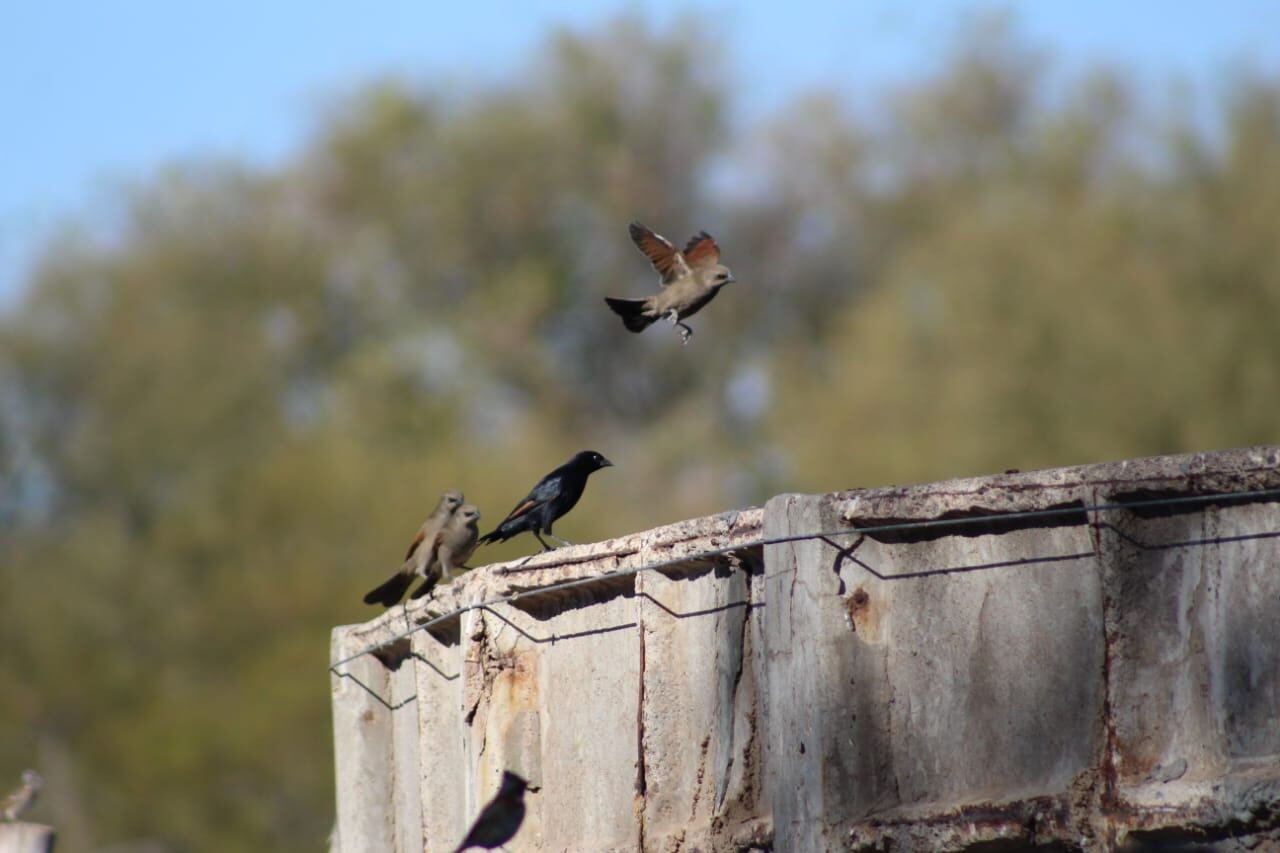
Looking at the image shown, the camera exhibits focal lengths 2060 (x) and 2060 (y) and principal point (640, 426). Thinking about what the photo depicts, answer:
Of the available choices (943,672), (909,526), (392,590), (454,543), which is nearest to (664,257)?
(454,543)

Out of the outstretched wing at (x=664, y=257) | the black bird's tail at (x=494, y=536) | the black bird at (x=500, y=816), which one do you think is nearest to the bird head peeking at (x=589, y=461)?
the black bird's tail at (x=494, y=536)

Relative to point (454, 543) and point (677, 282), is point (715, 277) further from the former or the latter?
point (454, 543)

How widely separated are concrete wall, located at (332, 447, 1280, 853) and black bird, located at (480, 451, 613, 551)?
280 centimetres

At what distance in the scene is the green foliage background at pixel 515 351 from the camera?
2781 centimetres

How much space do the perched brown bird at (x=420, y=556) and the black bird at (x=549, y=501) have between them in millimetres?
590

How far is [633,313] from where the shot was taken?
10.8 meters

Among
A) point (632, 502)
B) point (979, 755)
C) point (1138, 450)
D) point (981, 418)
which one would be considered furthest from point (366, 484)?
point (979, 755)

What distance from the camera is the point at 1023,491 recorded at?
6617 mm

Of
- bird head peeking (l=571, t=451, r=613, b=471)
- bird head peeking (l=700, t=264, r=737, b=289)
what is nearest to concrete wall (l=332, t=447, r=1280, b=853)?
bird head peeking (l=700, t=264, r=737, b=289)

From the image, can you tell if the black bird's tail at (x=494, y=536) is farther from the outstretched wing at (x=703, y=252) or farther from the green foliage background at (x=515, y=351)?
the green foliage background at (x=515, y=351)

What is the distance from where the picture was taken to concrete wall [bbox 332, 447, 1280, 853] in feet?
20.4

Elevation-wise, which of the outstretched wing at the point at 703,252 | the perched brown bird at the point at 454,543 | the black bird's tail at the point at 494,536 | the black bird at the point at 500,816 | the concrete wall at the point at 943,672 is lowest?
the black bird at the point at 500,816

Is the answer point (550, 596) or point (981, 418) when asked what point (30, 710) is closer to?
point (981, 418)

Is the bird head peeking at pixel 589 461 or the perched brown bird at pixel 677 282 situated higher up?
the perched brown bird at pixel 677 282
